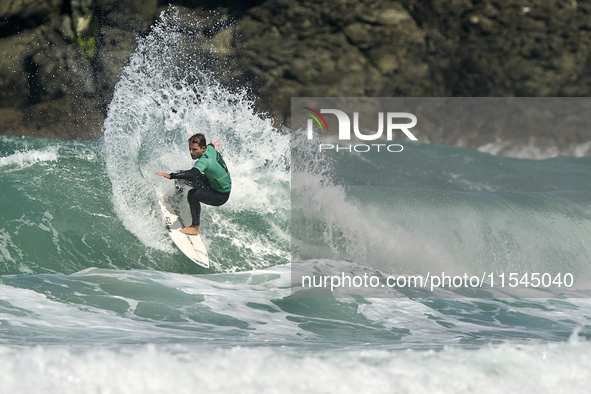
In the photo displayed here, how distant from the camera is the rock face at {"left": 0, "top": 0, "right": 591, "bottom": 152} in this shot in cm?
1319

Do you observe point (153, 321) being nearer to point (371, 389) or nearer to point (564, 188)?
point (371, 389)

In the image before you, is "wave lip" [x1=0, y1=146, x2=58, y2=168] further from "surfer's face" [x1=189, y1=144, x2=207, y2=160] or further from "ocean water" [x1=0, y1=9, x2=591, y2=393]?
"surfer's face" [x1=189, y1=144, x2=207, y2=160]

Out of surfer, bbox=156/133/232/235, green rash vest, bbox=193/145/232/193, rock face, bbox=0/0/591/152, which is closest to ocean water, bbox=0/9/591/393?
surfer, bbox=156/133/232/235

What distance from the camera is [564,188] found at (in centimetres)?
1070

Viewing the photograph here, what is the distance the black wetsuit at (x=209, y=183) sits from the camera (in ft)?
17.2

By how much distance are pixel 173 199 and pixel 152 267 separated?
910 millimetres

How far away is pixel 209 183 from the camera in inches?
213

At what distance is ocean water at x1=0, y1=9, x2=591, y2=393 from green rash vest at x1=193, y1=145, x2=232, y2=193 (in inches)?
27.4

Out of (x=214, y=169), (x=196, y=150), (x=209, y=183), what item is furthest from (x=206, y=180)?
(x=196, y=150)

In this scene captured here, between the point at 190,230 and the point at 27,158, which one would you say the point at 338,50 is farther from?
the point at 190,230

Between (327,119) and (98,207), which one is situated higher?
(327,119)

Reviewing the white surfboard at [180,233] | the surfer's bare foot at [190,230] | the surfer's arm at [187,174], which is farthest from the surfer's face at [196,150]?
the surfer's bare foot at [190,230]

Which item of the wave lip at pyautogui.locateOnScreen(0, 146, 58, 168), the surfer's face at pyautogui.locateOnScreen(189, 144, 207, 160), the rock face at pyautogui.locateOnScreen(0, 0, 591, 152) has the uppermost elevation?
the rock face at pyautogui.locateOnScreen(0, 0, 591, 152)

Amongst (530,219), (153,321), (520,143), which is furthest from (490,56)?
(153,321)
